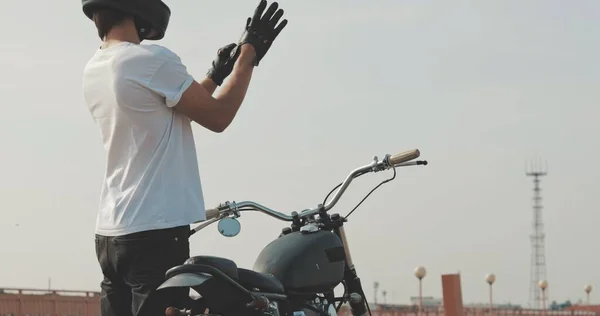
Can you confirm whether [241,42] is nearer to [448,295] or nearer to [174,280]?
[174,280]

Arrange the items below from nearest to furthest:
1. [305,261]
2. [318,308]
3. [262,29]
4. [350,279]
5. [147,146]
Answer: [147,146], [262,29], [305,261], [318,308], [350,279]

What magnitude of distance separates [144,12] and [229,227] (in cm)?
98

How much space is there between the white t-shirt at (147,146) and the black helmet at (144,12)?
0.15 metres

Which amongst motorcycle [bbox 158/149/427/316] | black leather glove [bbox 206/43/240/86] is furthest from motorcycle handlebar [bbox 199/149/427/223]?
black leather glove [bbox 206/43/240/86]

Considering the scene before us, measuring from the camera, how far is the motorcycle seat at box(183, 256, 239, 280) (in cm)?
400

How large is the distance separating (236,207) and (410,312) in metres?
21.0

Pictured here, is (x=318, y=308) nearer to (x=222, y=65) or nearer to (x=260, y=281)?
(x=260, y=281)

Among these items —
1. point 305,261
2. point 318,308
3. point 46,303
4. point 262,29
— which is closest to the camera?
point 262,29

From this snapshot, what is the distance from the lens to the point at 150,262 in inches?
163

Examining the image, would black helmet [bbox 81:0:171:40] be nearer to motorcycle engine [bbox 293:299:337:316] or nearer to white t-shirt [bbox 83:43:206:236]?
white t-shirt [bbox 83:43:206:236]

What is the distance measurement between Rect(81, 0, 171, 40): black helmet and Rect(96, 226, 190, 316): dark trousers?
793 millimetres

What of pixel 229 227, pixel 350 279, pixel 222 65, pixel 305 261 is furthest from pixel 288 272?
pixel 222 65

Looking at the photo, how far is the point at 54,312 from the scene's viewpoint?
2361cm

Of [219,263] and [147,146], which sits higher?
[147,146]
